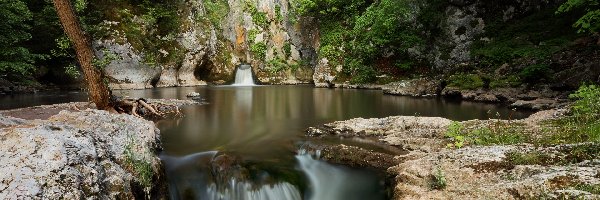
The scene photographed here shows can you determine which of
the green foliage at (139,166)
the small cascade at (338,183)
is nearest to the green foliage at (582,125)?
the small cascade at (338,183)

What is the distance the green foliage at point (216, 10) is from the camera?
42688 millimetres

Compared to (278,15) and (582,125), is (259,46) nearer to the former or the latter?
(278,15)

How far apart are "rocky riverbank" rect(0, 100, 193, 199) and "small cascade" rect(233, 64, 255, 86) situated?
33729 mm

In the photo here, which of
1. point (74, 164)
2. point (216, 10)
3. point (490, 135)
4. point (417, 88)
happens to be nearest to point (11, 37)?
point (74, 164)

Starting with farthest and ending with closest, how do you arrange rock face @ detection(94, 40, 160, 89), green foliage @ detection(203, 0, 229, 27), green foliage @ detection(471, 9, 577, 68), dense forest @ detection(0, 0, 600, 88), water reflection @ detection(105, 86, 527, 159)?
green foliage @ detection(203, 0, 229, 27) → rock face @ detection(94, 40, 160, 89) → green foliage @ detection(471, 9, 577, 68) → dense forest @ detection(0, 0, 600, 88) → water reflection @ detection(105, 86, 527, 159)

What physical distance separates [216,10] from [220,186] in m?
39.9

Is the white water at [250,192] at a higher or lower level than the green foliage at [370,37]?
lower

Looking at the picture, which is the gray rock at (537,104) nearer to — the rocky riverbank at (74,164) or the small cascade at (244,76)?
the rocky riverbank at (74,164)

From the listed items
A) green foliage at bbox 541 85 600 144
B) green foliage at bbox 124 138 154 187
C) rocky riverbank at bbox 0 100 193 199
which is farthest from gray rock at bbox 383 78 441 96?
green foliage at bbox 124 138 154 187

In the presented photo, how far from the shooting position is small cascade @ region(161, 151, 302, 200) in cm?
651

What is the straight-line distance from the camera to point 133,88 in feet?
96.8

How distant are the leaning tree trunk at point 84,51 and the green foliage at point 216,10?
107ft

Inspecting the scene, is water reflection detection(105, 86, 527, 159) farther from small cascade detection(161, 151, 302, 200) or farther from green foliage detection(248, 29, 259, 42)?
green foliage detection(248, 29, 259, 42)

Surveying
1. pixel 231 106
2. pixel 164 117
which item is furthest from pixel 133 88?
pixel 164 117
